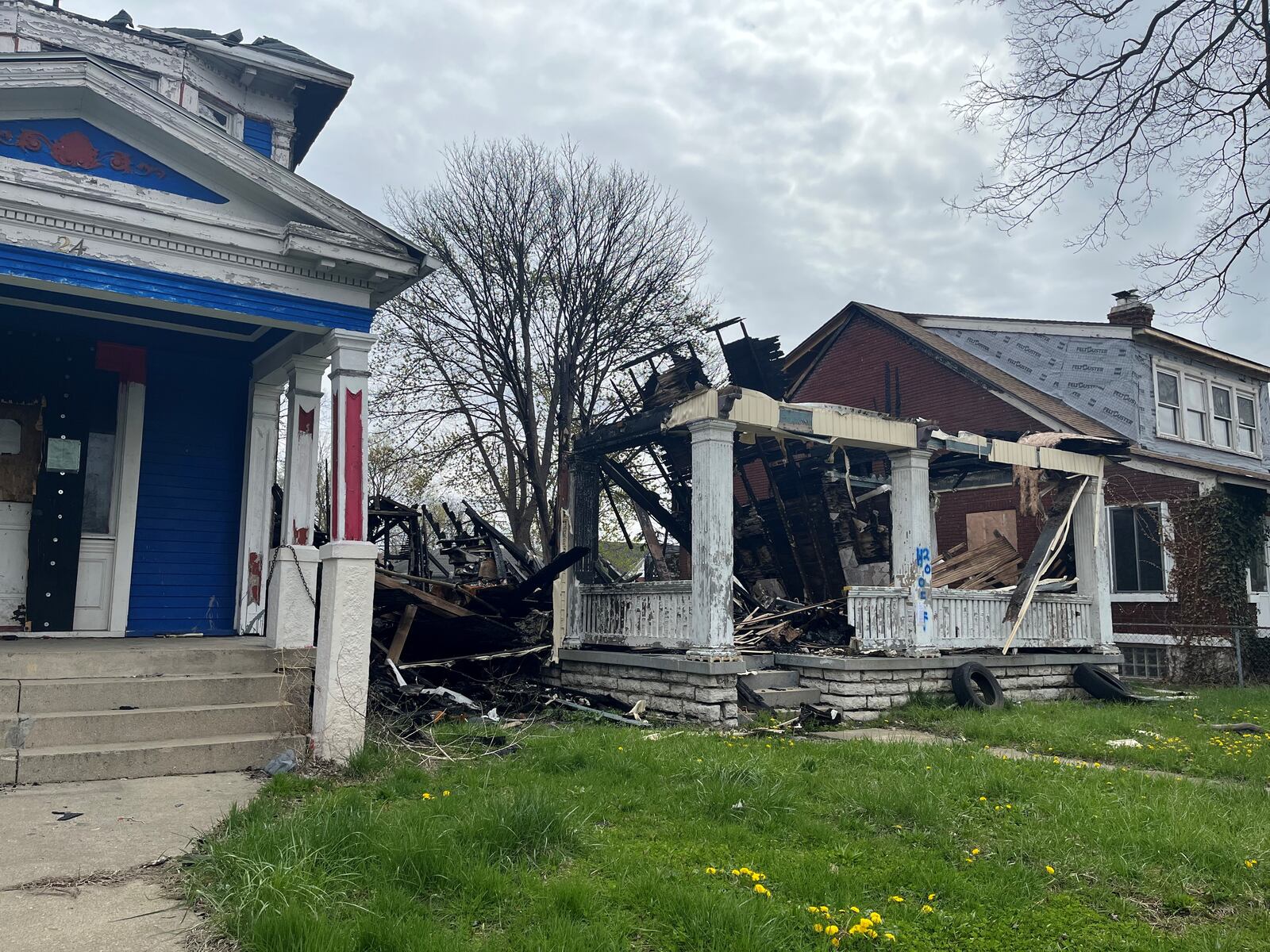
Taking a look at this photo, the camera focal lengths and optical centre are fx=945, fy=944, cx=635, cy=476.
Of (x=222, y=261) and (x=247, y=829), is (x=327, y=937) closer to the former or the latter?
(x=247, y=829)

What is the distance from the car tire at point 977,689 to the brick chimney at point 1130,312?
11425 mm

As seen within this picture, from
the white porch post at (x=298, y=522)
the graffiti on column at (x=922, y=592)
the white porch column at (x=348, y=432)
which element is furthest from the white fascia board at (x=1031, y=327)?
the white porch column at (x=348, y=432)

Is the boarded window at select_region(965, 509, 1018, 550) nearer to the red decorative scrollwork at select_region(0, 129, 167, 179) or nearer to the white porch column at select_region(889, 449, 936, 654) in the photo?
the white porch column at select_region(889, 449, 936, 654)

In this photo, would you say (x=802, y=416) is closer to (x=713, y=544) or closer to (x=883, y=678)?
(x=713, y=544)

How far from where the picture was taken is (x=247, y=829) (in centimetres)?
491

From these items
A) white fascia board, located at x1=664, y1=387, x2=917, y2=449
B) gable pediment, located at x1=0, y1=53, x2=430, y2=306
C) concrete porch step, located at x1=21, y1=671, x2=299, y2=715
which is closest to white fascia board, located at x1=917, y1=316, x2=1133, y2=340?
white fascia board, located at x1=664, y1=387, x2=917, y2=449

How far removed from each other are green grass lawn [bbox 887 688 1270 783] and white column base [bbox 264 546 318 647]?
21.1 feet

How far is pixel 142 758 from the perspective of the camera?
6.75 metres

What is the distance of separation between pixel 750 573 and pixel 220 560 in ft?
24.5

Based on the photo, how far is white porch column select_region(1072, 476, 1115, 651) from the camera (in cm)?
1409

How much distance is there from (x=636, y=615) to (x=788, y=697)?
212cm

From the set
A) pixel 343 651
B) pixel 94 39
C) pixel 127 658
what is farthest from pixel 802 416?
pixel 94 39

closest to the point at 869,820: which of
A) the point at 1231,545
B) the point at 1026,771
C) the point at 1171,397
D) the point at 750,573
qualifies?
the point at 1026,771

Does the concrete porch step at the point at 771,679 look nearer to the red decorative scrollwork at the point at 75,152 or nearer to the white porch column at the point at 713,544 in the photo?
the white porch column at the point at 713,544
